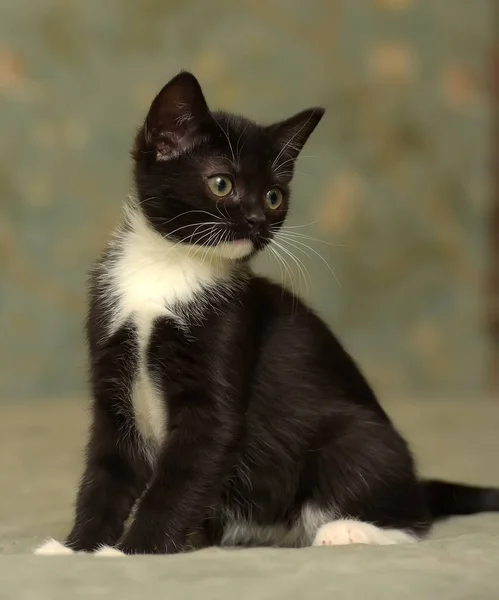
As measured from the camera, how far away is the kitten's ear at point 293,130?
4.54 ft

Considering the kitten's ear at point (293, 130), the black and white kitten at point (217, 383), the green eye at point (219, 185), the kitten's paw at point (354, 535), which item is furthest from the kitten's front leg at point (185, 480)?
the kitten's ear at point (293, 130)

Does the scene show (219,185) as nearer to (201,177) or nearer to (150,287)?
(201,177)

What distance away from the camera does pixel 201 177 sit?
1255 millimetres

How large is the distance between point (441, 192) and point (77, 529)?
2489mm

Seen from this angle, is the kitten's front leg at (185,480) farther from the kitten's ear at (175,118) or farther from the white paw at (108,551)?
the kitten's ear at (175,118)

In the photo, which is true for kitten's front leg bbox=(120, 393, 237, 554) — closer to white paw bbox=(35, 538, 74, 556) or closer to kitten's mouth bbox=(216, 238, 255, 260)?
white paw bbox=(35, 538, 74, 556)

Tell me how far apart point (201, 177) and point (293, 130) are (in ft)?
0.77

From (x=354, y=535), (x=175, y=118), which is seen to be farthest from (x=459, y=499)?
(x=175, y=118)

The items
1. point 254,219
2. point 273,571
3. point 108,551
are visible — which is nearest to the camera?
point 273,571

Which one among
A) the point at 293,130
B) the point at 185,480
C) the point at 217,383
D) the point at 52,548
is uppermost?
the point at 293,130

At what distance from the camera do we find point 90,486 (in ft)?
4.17

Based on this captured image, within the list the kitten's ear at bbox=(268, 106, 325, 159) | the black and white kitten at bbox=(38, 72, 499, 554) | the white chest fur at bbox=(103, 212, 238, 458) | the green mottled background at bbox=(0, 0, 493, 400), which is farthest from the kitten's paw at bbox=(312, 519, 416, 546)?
the green mottled background at bbox=(0, 0, 493, 400)

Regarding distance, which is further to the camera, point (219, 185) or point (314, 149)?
point (314, 149)

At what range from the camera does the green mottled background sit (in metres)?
3.15
